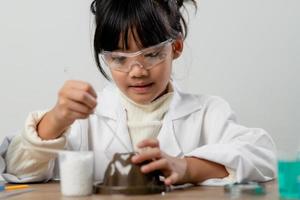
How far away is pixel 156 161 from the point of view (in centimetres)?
95

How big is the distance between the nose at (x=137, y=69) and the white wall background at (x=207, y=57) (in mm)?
501

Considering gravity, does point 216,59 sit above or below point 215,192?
above

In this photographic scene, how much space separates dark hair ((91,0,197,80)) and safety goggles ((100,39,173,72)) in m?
0.02

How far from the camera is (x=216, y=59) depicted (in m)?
1.66

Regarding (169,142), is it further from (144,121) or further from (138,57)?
(138,57)

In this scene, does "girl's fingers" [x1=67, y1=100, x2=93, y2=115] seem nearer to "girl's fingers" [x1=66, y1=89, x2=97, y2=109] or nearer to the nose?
"girl's fingers" [x1=66, y1=89, x2=97, y2=109]

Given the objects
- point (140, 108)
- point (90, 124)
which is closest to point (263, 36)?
point (140, 108)

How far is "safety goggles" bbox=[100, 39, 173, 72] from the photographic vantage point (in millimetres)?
1180

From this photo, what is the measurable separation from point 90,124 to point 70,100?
1.28 feet

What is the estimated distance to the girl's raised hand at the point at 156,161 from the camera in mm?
933

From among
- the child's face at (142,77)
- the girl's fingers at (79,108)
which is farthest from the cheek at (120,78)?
the girl's fingers at (79,108)

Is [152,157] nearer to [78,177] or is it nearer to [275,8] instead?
[78,177]

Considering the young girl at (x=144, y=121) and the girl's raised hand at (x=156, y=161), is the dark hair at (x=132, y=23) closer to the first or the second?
the young girl at (x=144, y=121)

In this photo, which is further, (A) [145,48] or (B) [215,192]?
(A) [145,48]
